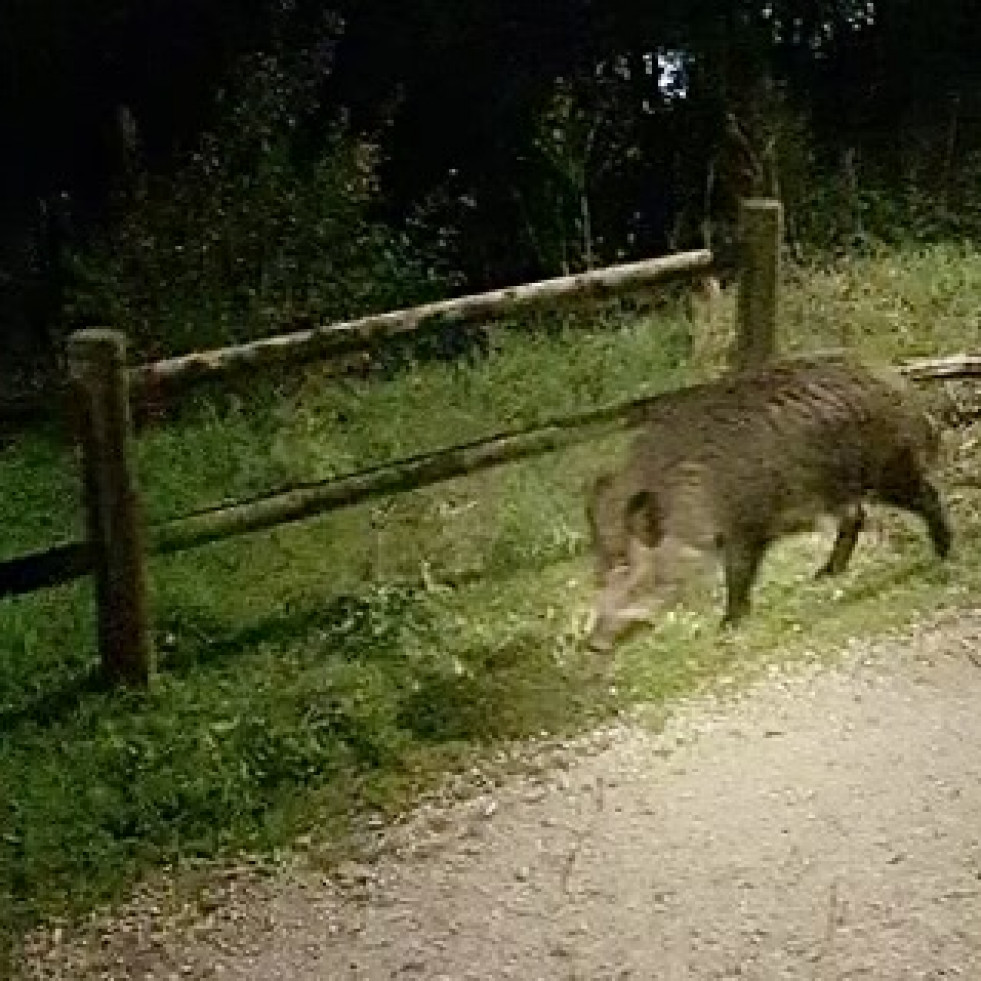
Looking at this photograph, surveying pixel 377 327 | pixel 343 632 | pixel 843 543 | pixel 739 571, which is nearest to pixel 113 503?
pixel 343 632

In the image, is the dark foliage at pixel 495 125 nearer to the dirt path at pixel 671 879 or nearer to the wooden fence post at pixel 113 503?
the wooden fence post at pixel 113 503

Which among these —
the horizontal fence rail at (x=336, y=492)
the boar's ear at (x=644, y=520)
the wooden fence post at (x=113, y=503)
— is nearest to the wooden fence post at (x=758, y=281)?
the horizontal fence rail at (x=336, y=492)

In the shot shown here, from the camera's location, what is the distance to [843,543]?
717 centimetres

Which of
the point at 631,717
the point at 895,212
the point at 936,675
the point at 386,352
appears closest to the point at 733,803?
the point at 631,717

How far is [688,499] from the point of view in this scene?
6375 millimetres

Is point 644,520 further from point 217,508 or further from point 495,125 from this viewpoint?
point 495,125

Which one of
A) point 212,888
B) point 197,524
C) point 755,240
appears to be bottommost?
point 212,888

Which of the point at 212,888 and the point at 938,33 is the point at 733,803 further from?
the point at 938,33

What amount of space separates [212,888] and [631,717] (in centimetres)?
140

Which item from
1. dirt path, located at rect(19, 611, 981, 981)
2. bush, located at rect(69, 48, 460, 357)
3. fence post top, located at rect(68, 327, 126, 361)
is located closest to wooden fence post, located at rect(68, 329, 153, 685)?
fence post top, located at rect(68, 327, 126, 361)

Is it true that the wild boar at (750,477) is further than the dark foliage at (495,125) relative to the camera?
No

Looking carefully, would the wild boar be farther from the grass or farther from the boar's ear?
the grass

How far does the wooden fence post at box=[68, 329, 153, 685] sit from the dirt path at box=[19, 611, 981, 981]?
1242mm

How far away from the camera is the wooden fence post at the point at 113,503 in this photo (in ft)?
20.3
